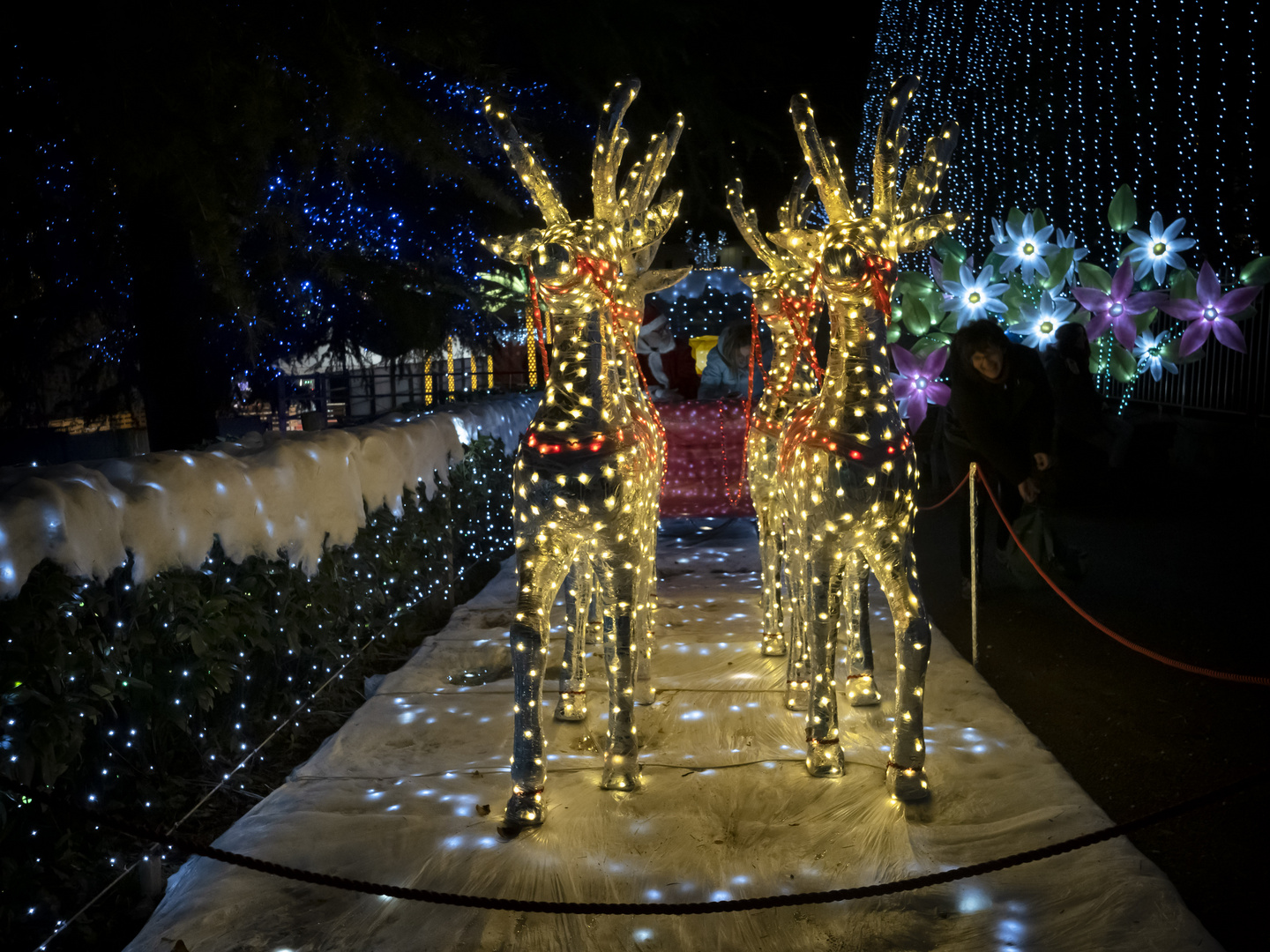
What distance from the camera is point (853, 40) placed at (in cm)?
1592

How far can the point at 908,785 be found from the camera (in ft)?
11.2

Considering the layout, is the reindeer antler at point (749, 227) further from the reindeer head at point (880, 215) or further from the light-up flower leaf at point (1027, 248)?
the light-up flower leaf at point (1027, 248)

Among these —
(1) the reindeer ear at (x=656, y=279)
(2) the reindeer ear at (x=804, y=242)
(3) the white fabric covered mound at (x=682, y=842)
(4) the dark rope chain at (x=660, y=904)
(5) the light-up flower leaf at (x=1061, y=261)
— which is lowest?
(3) the white fabric covered mound at (x=682, y=842)

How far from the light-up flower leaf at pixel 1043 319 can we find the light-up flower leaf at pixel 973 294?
297 mm

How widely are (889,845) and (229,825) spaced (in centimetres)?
242

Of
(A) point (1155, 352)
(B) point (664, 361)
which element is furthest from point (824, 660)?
(B) point (664, 361)

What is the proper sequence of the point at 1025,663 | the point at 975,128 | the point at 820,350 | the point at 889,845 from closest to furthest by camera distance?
the point at 889,845
the point at 1025,663
the point at 975,128
the point at 820,350

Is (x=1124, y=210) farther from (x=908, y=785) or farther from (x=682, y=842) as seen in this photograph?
(x=682, y=842)

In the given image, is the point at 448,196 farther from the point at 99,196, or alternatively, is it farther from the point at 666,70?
the point at 99,196

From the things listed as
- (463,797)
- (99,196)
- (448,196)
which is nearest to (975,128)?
(448,196)

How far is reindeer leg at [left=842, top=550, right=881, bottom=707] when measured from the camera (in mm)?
4398

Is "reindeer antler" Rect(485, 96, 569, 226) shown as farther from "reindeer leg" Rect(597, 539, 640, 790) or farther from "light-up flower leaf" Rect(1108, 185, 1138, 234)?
"light-up flower leaf" Rect(1108, 185, 1138, 234)

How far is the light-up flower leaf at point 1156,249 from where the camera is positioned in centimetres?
806

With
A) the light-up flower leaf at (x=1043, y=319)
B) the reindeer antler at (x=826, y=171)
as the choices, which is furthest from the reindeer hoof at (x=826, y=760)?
the light-up flower leaf at (x=1043, y=319)
